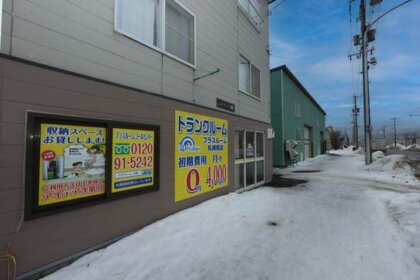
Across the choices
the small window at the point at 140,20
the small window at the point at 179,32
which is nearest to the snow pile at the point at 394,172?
the small window at the point at 179,32

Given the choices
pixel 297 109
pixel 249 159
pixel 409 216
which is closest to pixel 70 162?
pixel 409 216

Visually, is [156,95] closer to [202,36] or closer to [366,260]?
[202,36]

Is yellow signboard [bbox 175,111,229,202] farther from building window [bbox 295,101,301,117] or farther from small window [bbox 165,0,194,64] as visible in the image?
building window [bbox 295,101,301,117]

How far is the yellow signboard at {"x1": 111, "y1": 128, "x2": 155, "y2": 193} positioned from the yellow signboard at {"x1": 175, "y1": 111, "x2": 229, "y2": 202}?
89cm

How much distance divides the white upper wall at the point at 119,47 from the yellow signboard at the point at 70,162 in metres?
0.88

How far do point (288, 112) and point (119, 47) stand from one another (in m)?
16.9

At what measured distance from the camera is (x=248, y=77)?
392 inches

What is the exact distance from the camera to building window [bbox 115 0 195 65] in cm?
462

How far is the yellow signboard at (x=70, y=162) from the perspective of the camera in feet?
10.7

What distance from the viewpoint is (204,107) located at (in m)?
6.76

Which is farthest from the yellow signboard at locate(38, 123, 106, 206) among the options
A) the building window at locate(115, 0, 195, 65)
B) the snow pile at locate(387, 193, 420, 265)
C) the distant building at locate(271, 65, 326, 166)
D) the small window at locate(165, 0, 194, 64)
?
the distant building at locate(271, 65, 326, 166)

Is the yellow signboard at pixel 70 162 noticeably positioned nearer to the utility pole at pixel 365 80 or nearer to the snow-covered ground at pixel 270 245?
the snow-covered ground at pixel 270 245

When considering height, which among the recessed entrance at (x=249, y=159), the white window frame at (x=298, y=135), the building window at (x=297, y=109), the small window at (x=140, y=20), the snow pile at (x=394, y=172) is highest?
the building window at (x=297, y=109)

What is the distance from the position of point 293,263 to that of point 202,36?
18.4 feet
